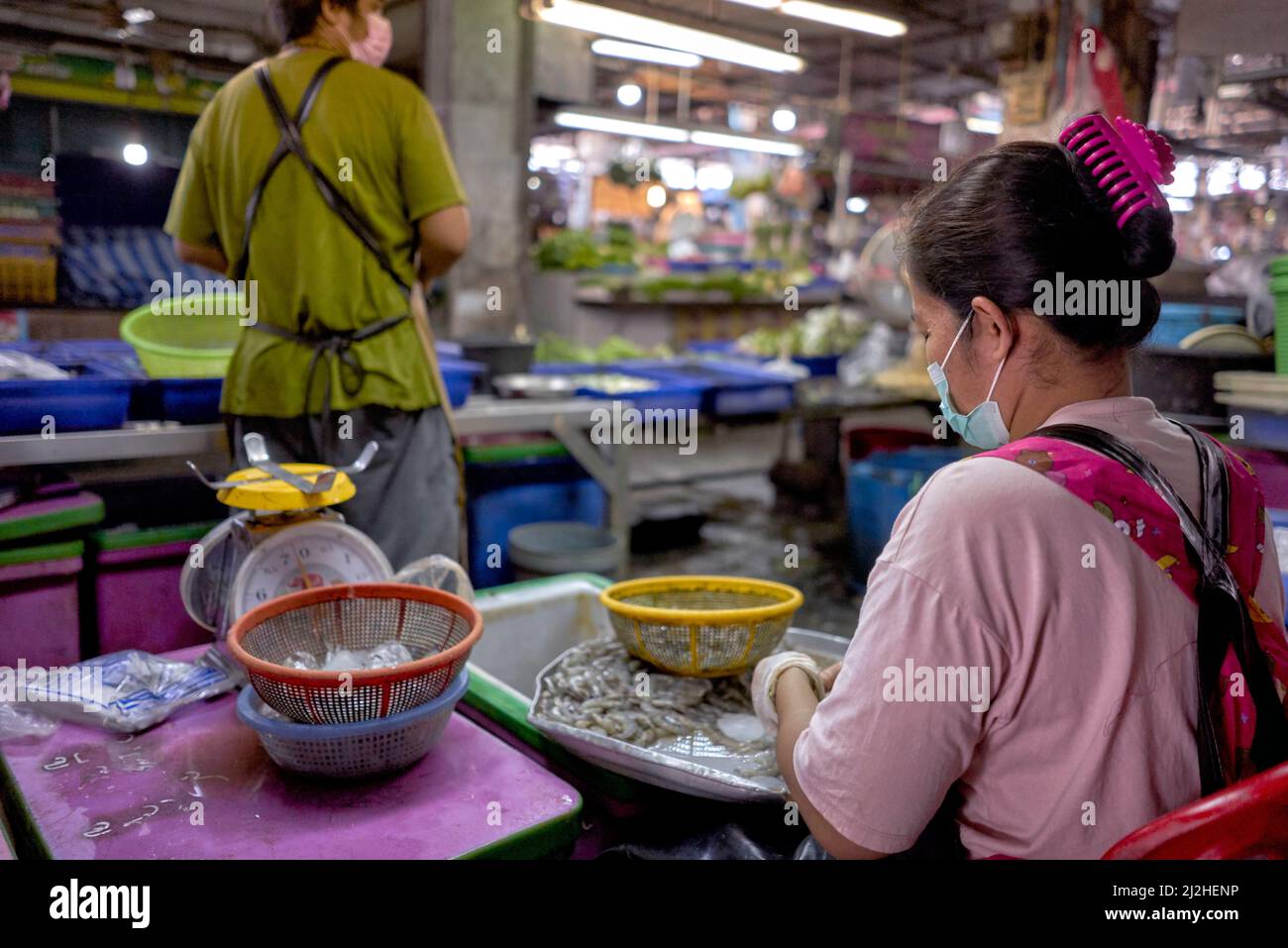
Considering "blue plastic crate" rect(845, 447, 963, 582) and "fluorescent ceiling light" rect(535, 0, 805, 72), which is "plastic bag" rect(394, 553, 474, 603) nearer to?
"blue plastic crate" rect(845, 447, 963, 582)

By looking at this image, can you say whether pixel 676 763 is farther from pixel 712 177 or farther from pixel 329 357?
pixel 712 177

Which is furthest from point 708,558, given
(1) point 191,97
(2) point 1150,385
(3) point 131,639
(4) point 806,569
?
(1) point 191,97

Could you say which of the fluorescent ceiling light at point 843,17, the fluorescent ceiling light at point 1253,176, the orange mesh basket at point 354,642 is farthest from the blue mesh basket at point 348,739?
the fluorescent ceiling light at point 1253,176

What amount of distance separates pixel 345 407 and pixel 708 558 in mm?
3580

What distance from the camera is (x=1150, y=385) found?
311cm

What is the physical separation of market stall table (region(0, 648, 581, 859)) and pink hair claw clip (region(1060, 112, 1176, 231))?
3.51ft

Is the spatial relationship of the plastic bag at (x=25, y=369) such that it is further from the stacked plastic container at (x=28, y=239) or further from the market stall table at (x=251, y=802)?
the stacked plastic container at (x=28, y=239)

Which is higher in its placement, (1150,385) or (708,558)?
(1150,385)

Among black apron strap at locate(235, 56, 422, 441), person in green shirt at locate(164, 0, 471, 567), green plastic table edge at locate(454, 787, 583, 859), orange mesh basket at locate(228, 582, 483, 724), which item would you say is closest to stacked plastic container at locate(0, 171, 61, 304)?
person in green shirt at locate(164, 0, 471, 567)

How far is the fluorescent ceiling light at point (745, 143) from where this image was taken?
8578mm

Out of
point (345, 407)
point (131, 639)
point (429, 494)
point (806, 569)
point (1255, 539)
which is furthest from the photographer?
point (806, 569)

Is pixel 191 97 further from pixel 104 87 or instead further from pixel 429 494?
pixel 429 494

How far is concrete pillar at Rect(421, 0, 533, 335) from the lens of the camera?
20.6ft
